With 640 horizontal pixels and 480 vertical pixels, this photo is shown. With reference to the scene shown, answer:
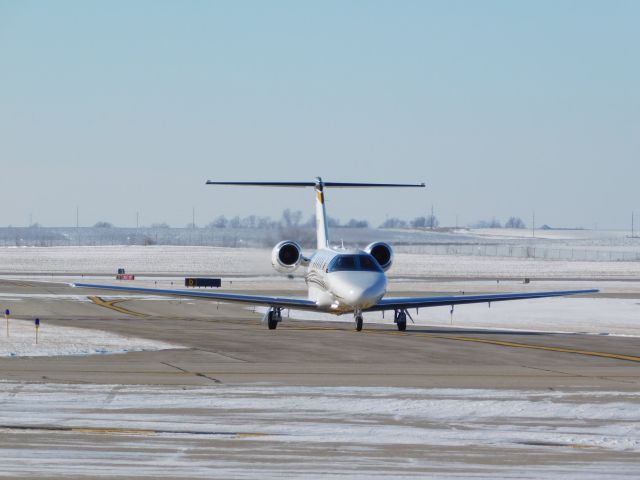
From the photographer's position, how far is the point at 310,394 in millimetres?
17000

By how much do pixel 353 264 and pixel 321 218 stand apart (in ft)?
26.1

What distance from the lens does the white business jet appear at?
30.8 meters

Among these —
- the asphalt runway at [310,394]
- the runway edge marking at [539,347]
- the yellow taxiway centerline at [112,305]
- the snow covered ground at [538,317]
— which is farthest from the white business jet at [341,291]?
the yellow taxiway centerline at [112,305]

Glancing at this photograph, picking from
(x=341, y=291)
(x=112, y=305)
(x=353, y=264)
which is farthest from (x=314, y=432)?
(x=112, y=305)

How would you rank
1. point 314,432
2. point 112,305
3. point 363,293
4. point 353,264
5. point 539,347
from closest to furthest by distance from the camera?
point 314,432 < point 539,347 < point 363,293 < point 353,264 < point 112,305

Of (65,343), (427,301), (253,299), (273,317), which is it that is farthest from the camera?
(427,301)

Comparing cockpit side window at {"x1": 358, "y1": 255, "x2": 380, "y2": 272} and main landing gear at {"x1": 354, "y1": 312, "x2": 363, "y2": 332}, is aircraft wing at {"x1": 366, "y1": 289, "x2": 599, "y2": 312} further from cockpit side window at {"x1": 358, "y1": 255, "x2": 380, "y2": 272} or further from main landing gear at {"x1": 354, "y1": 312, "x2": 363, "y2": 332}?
cockpit side window at {"x1": 358, "y1": 255, "x2": 380, "y2": 272}

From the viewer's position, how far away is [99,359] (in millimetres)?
22125

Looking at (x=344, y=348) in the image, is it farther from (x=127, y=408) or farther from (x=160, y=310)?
(x=160, y=310)

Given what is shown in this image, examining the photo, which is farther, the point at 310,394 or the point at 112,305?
the point at 112,305

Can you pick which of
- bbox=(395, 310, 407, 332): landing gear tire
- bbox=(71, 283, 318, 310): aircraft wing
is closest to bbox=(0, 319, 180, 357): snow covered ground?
bbox=(71, 283, 318, 310): aircraft wing

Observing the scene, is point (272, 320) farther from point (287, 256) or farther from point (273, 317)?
point (287, 256)

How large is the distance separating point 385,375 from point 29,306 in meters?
25.1

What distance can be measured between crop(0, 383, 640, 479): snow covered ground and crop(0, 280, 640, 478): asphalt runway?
0.10ft
